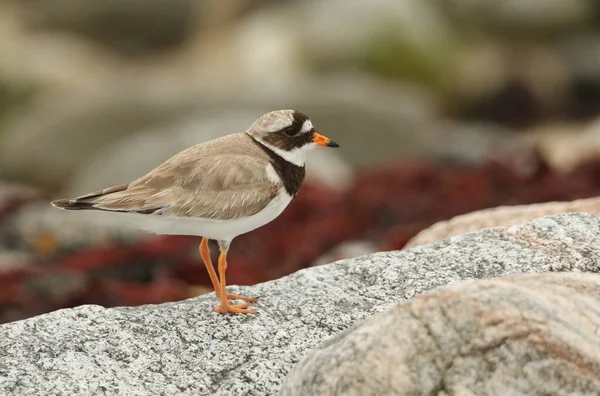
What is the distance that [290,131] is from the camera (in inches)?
230

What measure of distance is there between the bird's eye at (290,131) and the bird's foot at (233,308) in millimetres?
1171

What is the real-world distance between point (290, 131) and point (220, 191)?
0.65m

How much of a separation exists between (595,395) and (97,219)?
26.9 ft

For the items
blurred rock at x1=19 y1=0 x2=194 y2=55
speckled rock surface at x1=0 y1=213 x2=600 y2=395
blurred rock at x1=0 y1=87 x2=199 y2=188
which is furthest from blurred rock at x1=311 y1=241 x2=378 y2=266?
blurred rock at x1=19 y1=0 x2=194 y2=55

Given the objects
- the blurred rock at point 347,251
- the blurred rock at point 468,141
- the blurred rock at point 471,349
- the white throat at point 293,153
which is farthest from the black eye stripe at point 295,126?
the blurred rock at point 468,141

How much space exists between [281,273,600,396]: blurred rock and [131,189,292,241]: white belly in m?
1.73

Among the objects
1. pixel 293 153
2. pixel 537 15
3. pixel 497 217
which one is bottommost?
pixel 537 15

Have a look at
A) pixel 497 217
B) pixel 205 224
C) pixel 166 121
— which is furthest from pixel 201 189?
pixel 166 121

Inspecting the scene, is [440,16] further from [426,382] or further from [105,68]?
[426,382]

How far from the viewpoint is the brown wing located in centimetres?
548

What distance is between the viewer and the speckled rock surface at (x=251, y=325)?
475 cm

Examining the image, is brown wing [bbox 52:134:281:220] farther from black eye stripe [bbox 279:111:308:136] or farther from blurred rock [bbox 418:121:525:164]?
blurred rock [bbox 418:121:525:164]

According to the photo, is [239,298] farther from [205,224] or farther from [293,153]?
[293,153]

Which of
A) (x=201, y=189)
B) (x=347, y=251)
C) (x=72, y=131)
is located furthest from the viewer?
(x=72, y=131)
